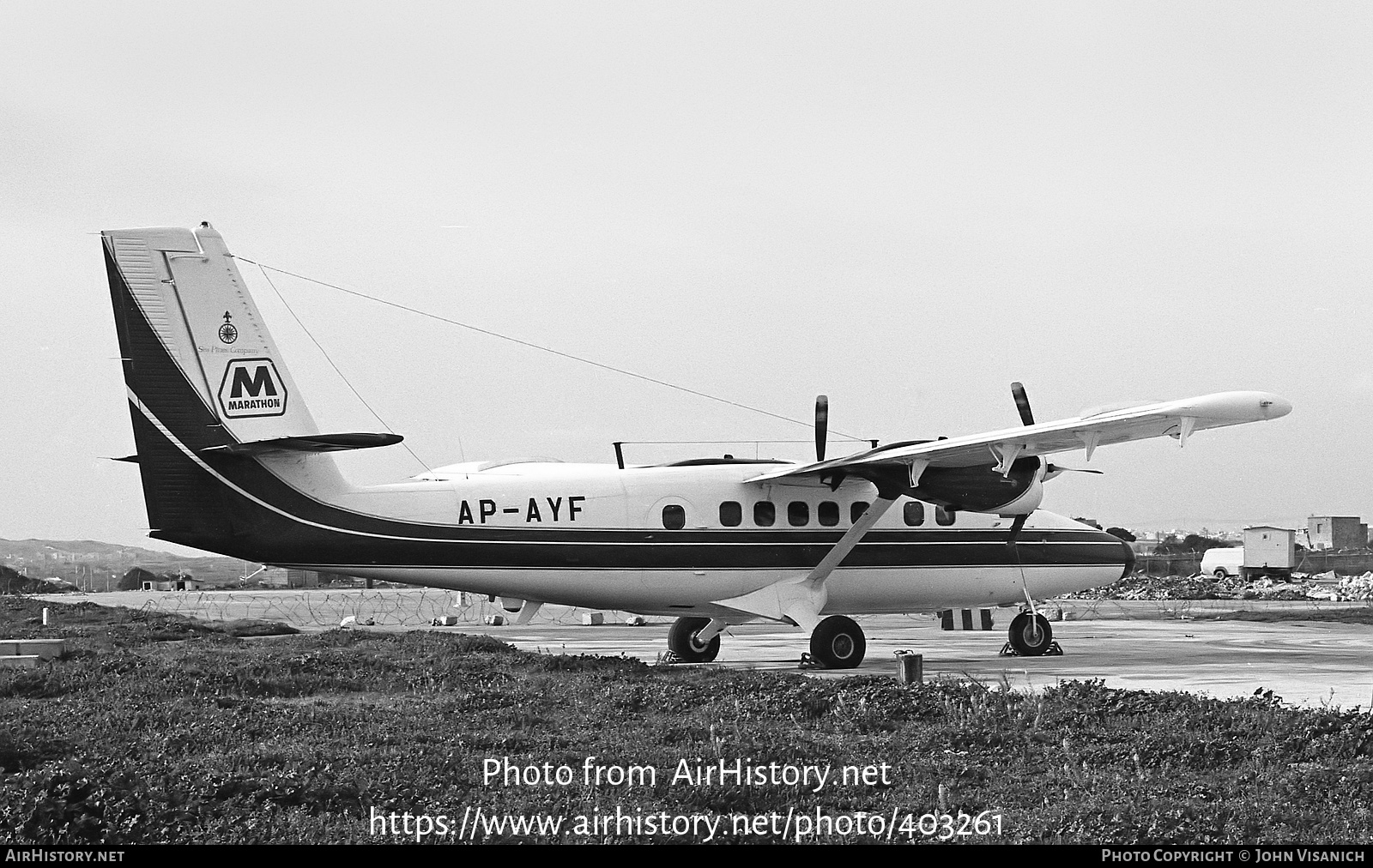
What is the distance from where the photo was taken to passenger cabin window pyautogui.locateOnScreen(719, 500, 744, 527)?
19797 millimetres

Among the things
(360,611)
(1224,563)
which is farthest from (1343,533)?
(360,611)

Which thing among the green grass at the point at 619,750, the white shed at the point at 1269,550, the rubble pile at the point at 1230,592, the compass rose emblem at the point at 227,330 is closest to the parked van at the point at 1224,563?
the white shed at the point at 1269,550

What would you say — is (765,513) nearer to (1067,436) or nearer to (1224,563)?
(1067,436)

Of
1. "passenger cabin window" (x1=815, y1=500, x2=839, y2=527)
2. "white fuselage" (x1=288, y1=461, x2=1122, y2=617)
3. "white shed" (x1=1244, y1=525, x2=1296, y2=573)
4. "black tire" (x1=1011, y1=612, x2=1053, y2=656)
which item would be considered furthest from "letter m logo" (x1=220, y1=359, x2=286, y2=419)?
"white shed" (x1=1244, y1=525, x2=1296, y2=573)

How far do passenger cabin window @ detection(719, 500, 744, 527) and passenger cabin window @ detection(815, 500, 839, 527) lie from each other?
1329 millimetres

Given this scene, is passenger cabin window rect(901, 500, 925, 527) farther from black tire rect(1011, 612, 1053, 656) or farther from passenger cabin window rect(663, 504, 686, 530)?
passenger cabin window rect(663, 504, 686, 530)

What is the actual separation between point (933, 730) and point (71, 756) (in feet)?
22.3

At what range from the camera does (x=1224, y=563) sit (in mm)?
81438

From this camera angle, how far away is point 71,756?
8.64 m

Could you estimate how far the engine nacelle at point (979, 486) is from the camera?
18.8 metres

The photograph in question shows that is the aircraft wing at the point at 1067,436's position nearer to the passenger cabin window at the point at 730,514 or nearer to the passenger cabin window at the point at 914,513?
the passenger cabin window at the point at 730,514

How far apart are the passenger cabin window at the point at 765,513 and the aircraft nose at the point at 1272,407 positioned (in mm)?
7392

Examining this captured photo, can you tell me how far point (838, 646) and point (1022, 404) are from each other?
4.93 metres

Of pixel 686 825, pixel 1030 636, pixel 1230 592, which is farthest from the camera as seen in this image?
pixel 1230 592
